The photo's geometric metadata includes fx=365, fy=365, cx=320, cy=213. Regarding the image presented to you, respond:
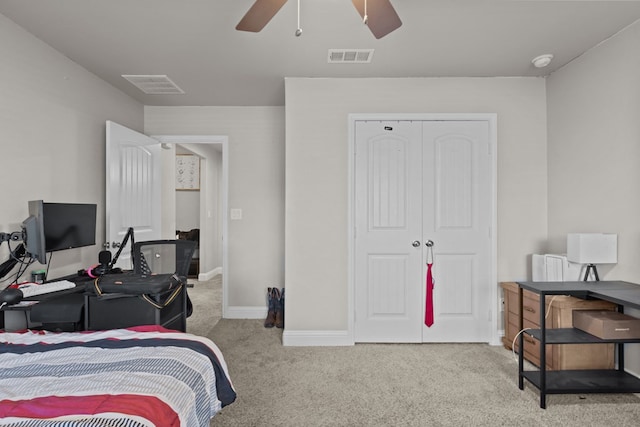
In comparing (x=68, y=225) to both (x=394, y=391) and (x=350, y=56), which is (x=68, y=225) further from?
(x=394, y=391)

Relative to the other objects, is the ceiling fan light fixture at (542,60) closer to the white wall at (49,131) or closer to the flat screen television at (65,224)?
the flat screen television at (65,224)

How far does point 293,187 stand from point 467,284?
193cm

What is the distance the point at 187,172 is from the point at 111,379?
6706 millimetres

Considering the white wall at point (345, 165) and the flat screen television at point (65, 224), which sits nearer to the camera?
the flat screen television at point (65, 224)

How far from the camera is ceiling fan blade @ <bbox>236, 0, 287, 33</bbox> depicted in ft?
5.72

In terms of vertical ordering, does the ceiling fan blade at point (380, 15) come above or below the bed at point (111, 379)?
above

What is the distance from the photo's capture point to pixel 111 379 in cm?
125

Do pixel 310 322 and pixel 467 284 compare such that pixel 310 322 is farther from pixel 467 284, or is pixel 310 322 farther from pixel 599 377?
pixel 599 377

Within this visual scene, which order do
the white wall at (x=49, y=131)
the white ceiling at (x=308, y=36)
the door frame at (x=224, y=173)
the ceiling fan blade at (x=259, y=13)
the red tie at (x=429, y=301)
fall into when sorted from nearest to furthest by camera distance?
the ceiling fan blade at (x=259, y=13)
the white ceiling at (x=308, y=36)
the white wall at (x=49, y=131)
the red tie at (x=429, y=301)
the door frame at (x=224, y=173)

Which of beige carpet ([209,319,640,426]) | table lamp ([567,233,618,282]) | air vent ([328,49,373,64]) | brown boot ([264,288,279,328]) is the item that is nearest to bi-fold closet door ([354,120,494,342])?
beige carpet ([209,319,640,426])

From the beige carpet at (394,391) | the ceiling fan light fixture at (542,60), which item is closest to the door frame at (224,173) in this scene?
the beige carpet at (394,391)

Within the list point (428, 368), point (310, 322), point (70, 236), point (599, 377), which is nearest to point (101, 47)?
point (70, 236)

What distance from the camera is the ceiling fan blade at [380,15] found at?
1.75m

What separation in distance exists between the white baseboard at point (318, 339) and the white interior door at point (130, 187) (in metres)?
1.82
